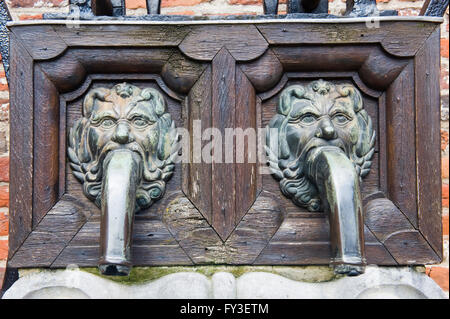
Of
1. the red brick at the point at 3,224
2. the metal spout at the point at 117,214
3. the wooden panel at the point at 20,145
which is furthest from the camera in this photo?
the red brick at the point at 3,224

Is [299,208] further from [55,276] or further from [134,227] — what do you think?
[55,276]

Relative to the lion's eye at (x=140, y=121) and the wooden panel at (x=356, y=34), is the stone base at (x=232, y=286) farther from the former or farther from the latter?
the wooden panel at (x=356, y=34)

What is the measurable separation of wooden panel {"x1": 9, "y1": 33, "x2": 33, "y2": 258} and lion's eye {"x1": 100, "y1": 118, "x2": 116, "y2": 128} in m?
0.11

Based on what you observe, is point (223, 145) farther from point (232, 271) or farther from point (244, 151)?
point (232, 271)

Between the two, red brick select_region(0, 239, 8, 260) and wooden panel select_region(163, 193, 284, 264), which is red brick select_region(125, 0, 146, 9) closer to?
red brick select_region(0, 239, 8, 260)

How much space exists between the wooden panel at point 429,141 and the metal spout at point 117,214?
43cm

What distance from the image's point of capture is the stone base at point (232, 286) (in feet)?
3.24

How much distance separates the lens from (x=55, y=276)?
102cm

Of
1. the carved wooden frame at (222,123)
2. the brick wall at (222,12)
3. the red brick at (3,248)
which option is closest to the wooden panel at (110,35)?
the carved wooden frame at (222,123)

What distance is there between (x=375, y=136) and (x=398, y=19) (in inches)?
7.1

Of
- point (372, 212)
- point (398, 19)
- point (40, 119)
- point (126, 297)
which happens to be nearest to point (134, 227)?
point (126, 297)

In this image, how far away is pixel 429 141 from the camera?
104 centimetres

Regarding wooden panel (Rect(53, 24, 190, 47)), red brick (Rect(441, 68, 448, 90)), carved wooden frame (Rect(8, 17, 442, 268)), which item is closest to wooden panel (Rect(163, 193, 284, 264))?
carved wooden frame (Rect(8, 17, 442, 268))

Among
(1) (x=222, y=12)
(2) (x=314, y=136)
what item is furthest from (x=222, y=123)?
(1) (x=222, y=12)
